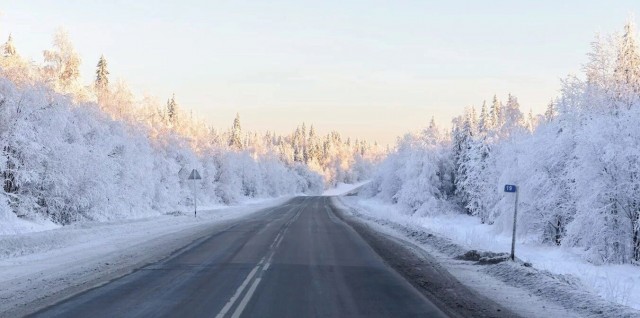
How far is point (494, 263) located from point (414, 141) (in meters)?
64.6

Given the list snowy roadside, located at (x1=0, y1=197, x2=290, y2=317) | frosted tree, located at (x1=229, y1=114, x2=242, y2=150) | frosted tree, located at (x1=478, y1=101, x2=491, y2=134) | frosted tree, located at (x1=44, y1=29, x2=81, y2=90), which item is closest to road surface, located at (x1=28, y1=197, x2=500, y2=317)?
snowy roadside, located at (x1=0, y1=197, x2=290, y2=317)

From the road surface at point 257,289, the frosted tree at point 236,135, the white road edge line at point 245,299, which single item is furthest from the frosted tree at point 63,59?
the frosted tree at point 236,135

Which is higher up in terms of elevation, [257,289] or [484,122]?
[484,122]

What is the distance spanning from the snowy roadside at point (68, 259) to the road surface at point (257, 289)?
63cm

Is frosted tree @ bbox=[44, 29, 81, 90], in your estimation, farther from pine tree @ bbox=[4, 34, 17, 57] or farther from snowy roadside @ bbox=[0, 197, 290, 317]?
snowy roadside @ bbox=[0, 197, 290, 317]

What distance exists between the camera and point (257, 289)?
11016mm

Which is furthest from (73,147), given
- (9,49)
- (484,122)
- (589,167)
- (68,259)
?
(484,122)

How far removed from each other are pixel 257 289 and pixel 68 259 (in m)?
7.62

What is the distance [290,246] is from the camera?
2023 cm

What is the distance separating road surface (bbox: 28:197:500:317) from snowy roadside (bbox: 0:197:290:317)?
24.9 inches

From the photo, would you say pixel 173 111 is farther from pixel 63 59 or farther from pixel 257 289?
pixel 257 289

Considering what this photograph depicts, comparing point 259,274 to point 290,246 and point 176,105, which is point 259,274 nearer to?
point 290,246

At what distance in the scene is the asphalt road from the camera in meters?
8.98

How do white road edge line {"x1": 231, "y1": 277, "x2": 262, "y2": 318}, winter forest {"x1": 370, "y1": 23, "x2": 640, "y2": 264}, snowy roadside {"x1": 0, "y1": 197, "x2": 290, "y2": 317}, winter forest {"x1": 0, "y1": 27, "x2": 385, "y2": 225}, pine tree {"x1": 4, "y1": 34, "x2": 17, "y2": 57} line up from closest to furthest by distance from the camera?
1. white road edge line {"x1": 231, "y1": 277, "x2": 262, "y2": 318}
2. snowy roadside {"x1": 0, "y1": 197, "x2": 290, "y2": 317}
3. winter forest {"x1": 370, "y1": 23, "x2": 640, "y2": 264}
4. winter forest {"x1": 0, "y1": 27, "x2": 385, "y2": 225}
5. pine tree {"x1": 4, "y1": 34, "x2": 17, "y2": 57}
